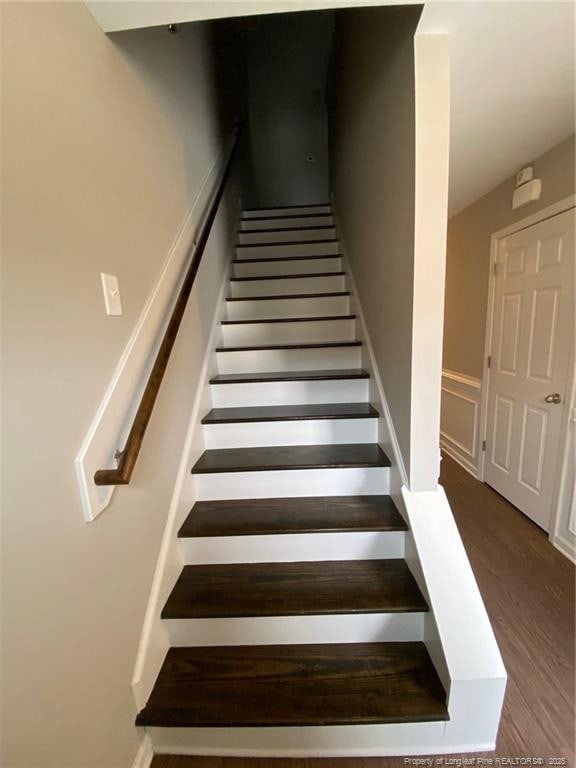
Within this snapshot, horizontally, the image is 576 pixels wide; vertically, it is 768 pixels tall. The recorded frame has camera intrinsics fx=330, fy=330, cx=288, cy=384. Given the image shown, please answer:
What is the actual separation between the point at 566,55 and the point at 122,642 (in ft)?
7.97

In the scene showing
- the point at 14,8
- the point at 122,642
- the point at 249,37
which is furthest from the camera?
the point at 249,37

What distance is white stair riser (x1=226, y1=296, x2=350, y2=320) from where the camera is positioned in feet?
7.54

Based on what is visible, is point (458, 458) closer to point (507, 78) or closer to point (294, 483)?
point (294, 483)

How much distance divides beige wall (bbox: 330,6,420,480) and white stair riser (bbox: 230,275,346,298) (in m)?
0.24

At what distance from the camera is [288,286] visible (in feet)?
8.00

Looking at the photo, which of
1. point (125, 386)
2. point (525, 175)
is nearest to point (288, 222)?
point (525, 175)

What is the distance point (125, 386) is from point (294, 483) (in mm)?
868

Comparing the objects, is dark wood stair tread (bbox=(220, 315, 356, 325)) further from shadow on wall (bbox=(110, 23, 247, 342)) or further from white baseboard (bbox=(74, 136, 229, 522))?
white baseboard (bbox=(74, 136, 229, 522))

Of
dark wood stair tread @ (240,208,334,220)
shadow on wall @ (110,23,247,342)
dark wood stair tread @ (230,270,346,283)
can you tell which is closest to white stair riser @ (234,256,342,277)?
dark wood stair tread @ (230,270,346,283)

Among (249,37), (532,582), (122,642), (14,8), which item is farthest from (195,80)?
(532,582)

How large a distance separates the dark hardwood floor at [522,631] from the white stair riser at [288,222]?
271 cm

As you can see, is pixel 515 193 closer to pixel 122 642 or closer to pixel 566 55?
pixel 566 55

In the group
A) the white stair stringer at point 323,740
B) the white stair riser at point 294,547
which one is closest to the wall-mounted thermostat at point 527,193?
the white stair riser at point 294,547

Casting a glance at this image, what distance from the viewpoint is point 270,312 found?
231cm
